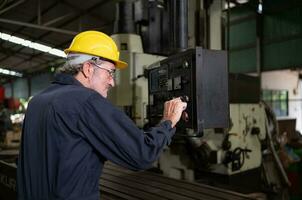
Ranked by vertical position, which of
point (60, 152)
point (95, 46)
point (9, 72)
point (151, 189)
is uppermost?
point (9, 72)

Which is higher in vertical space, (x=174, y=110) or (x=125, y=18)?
(x=125, y=18)

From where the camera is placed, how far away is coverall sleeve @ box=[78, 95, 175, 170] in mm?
877

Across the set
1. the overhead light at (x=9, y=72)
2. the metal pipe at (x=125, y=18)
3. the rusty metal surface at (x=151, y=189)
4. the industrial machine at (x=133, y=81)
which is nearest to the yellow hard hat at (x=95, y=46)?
the rusty metal surface at (x=151, y=189)

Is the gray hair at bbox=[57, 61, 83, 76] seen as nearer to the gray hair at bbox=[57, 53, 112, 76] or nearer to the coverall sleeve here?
the gray hair at bbox=[57, 53, 112, 76]

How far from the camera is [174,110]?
107 cm

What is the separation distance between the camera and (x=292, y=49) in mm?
5031

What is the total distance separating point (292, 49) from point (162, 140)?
187 inches

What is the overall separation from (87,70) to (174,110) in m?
0.32

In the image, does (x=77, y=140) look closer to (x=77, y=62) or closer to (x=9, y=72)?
(x=77, y=62)

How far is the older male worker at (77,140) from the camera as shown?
880mm

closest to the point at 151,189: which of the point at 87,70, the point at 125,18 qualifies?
the point at 87,70

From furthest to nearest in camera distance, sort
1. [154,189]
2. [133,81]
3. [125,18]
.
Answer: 1. [125,18]
2. [133,81]
3. [154,189]

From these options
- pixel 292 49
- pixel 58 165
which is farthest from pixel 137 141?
pixel 292 49

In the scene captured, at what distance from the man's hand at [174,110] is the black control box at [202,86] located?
0.04m
